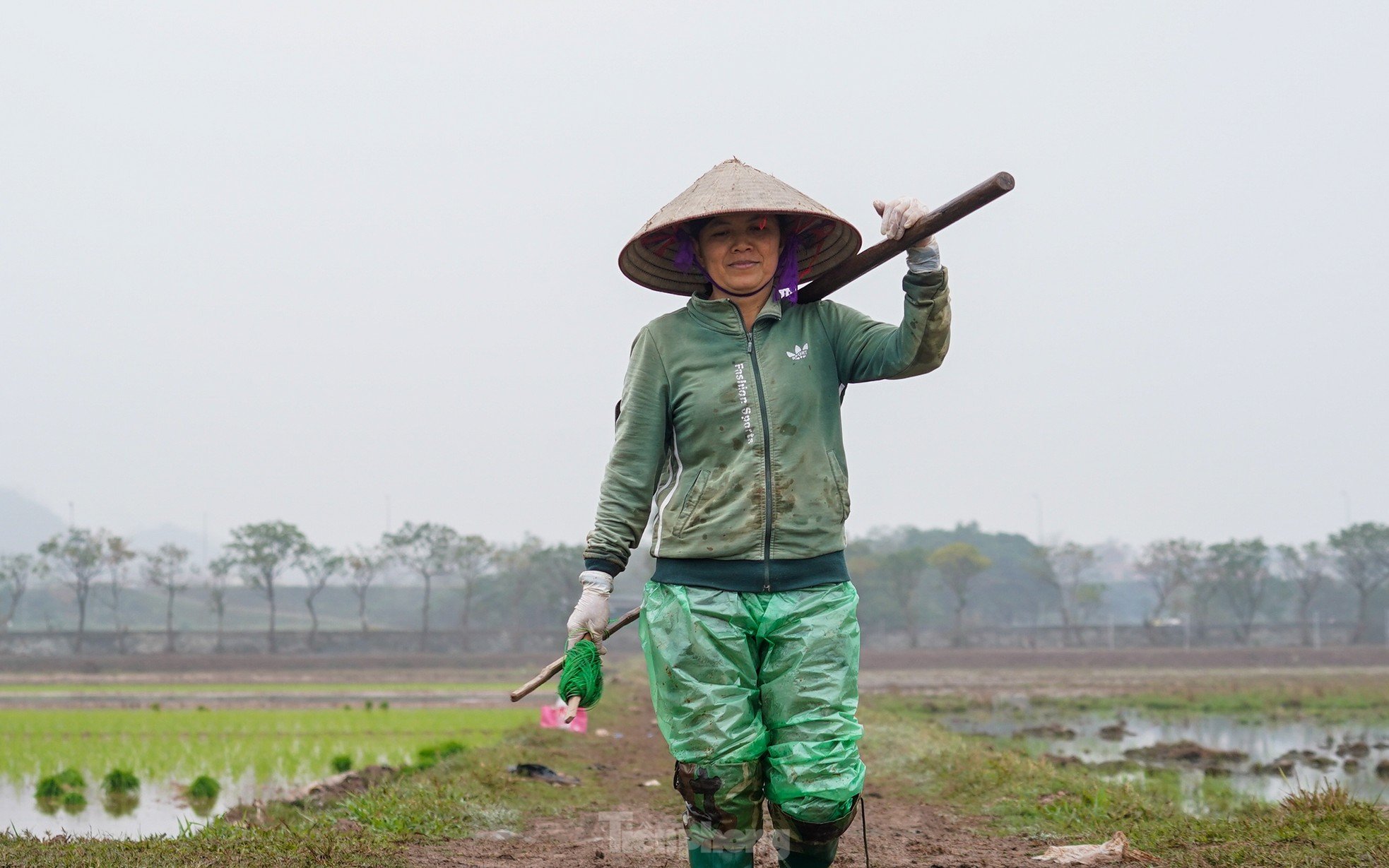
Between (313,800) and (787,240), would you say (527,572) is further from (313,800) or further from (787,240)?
(787,240)

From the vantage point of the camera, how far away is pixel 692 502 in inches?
137

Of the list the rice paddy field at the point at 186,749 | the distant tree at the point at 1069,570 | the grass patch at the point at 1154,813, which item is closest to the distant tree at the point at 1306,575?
the distant tree at the point at 1069,570

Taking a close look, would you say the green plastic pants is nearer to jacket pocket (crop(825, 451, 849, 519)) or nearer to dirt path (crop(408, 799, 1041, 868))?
jacket pocket (crop(825, 451, 849, 519))

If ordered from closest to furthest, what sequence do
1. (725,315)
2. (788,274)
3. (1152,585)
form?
(725,315) → (788,274) → (1152,585)

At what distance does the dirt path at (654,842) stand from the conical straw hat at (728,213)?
2286 mm

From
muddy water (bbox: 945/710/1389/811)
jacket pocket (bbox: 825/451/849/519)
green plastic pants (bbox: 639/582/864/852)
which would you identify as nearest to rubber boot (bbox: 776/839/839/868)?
green plastic pants (bbox: 639/582/864/852)

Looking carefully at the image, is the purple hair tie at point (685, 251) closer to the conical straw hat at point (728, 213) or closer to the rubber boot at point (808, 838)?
the conical straw hat at point (728, 213)

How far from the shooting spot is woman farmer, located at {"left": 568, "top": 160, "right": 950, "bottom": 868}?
3258 millimetres

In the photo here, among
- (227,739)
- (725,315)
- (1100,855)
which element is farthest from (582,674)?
(227,739)

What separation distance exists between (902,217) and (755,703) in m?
1.49

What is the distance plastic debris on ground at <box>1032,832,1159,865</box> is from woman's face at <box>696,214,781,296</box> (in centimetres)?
252

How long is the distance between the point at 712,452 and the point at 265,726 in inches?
564

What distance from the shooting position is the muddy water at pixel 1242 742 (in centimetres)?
1060

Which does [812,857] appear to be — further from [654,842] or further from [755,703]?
[654,842]
